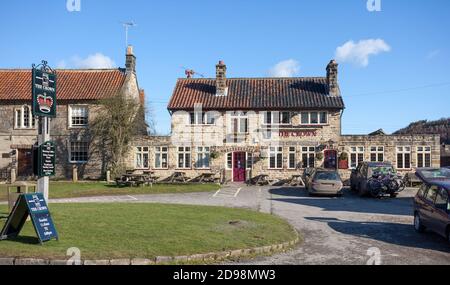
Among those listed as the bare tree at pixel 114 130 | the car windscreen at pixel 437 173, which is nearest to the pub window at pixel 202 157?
the bare tree at pixel 114 130

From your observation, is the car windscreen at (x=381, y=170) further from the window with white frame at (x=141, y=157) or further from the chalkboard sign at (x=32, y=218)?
the chalkboard sign at (x=32, y=218)

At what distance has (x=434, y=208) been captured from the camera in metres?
11.0


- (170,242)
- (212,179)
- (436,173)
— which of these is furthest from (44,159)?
(212,179)

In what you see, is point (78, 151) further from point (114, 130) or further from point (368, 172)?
point (368, 172)

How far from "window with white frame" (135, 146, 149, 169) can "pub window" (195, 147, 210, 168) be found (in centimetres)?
388

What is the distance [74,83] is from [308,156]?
19239mm

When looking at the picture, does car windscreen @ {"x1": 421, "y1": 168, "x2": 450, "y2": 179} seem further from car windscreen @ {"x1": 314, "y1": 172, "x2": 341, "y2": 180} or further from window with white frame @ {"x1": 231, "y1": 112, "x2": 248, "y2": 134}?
window with white frame @ {"x1": 231, "y1": 112, "x2": 248, "y2": 134}

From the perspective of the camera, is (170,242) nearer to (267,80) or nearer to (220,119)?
(220,119)

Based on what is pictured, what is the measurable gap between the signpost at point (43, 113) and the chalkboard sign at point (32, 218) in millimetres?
2048

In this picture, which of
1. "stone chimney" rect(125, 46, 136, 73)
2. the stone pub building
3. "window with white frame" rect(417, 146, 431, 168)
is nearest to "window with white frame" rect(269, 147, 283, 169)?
the stone pub building

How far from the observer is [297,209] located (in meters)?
17.4

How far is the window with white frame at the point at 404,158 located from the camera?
Result: 30.0m

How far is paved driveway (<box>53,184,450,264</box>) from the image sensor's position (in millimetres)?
9258

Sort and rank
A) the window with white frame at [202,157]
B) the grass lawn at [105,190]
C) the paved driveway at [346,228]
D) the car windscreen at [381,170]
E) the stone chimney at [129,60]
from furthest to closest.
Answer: the stone chimney at [129,60] < the window with white frame at [202,157] < the grass lawn at [105,190] < the car windscreen at [381,170] < the paved driveway at [346,228]
